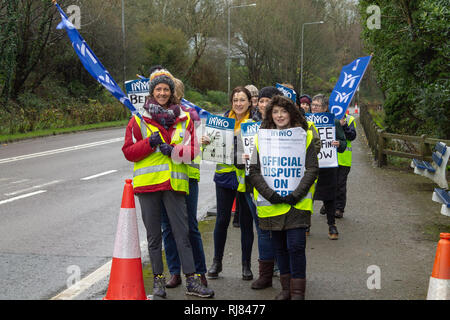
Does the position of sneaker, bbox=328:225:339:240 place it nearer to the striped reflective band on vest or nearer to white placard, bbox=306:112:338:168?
white placard, bbox=306:112:338:168

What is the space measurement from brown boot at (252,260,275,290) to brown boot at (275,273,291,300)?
1.10 ft

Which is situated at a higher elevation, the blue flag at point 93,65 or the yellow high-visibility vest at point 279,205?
the blue flag at point 93,65

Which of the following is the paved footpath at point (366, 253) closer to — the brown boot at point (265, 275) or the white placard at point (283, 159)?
the brown boot at point (265, 275)

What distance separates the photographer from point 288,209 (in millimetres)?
5168

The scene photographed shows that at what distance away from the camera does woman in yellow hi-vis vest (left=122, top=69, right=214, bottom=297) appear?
17.2 feet

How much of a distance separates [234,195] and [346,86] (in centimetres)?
305

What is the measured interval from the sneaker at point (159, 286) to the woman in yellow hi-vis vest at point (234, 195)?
2.57 feet

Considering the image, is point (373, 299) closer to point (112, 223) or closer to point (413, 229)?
point (413, 229)

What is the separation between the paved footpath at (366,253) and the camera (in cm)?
556

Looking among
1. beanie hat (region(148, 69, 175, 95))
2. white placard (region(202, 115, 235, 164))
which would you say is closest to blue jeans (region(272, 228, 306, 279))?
white placard (region(202, 115, 235, 164))

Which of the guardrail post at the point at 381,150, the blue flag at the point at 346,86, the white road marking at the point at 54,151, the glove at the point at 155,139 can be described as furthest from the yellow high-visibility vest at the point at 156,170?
the white road marking at the point at 54,151

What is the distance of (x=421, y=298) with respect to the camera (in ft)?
17.7

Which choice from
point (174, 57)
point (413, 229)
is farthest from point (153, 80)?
point (174, 57)
